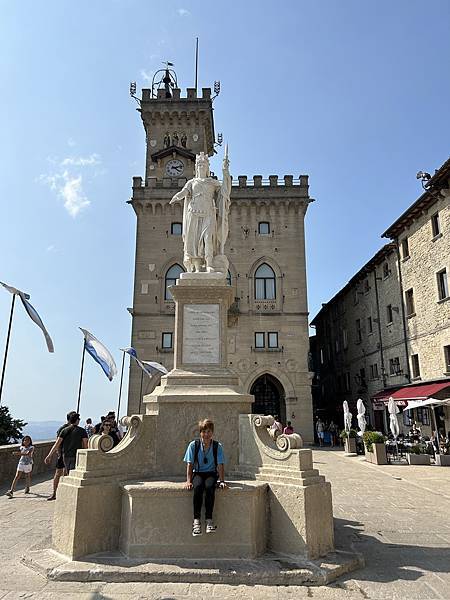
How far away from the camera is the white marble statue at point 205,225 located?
28.0 feet

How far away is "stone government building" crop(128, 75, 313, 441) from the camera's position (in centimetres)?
3097

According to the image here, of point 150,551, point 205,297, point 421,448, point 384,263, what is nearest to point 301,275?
point 384,263

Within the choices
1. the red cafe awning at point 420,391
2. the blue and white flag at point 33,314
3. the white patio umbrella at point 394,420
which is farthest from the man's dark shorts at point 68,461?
the red cafe awning at point 420,391

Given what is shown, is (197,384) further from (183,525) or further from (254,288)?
(254,288)

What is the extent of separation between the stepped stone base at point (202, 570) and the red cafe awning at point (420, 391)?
17.9m

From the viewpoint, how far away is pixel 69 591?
15.7 feet

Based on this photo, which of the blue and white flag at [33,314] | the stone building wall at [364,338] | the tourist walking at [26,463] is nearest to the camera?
the tourist walking at [26,463]

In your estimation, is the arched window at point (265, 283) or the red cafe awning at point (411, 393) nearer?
the red cafe awning at point (411, 393)

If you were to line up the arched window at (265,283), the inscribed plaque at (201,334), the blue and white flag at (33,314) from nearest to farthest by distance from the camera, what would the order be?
the inscribed plaque at (201,334)
the blue and white flag at (33,314)
the arched window at (265,283)

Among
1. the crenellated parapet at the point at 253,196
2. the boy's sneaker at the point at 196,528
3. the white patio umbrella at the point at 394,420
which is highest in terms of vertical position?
the crenellated parapet at the point at 253,196

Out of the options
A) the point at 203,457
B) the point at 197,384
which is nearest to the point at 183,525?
the point at 203,457

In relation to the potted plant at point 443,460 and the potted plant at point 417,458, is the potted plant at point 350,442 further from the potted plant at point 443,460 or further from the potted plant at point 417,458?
the potted plant at point 443,460

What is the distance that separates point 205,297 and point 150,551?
4.11 metres

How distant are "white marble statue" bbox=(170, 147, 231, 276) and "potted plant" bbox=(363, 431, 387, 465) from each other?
569 inches
